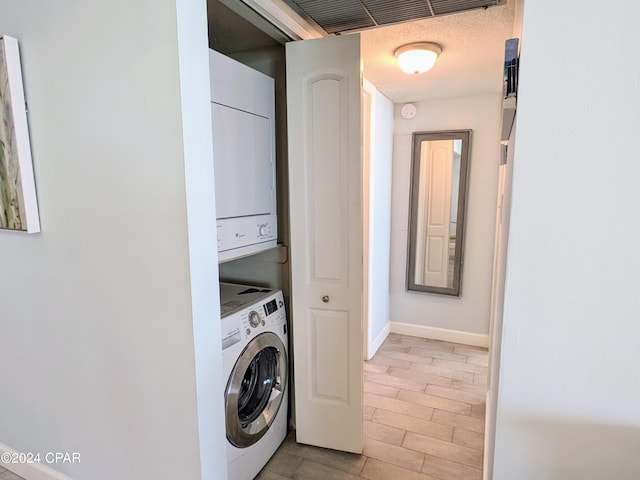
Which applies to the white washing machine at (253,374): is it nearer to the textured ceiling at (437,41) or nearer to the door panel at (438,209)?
the textured ceiling at (437,41)

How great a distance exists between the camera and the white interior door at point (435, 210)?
11.1 feet

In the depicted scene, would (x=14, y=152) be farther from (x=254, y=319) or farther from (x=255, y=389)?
(x=255, y=389)

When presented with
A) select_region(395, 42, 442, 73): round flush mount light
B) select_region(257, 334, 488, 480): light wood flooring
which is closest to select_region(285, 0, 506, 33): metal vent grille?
select_region(395, 42, 442, 73): round flush mount light

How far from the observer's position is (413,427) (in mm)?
2279

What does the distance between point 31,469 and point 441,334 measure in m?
3.19

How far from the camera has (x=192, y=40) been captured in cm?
115

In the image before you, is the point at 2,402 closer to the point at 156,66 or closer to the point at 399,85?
the point at 156,66

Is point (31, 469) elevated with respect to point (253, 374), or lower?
lower

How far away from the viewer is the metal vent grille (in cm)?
154

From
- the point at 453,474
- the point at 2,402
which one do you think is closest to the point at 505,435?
the point at 453,474

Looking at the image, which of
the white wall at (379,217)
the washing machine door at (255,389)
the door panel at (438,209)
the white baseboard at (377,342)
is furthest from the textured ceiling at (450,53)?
the white baseboard at (377,342)

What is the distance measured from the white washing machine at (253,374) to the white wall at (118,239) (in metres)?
0.28

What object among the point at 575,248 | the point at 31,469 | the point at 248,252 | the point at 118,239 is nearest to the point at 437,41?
the point at 248,252

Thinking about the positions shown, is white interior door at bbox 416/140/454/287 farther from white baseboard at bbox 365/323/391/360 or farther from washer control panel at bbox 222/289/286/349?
washer control panel at bbox 222/289/286/349
